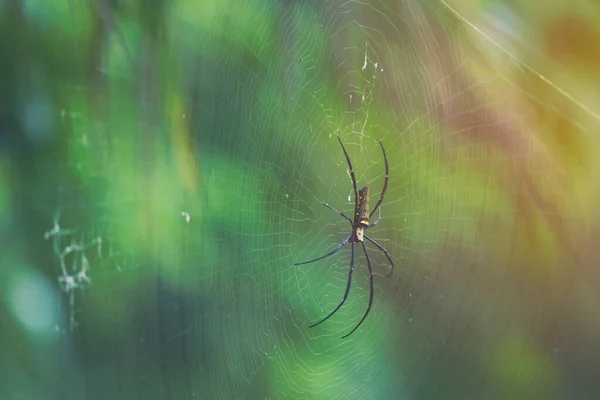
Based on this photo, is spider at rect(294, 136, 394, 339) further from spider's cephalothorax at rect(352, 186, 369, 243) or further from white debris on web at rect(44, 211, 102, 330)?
white debris on web at rect(44, 211, 102, 330)

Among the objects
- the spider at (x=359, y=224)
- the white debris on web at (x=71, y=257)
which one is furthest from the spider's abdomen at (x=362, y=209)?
the white debris on web at (x=71, y=257)

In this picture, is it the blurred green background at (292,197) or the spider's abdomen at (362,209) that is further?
the spider's abdomen at (362,209)

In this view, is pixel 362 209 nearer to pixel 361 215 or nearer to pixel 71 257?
pixel 361 215

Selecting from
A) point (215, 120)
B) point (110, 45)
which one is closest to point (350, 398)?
point (215, 120)

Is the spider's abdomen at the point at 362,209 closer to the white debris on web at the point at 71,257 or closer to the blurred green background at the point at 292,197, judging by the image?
the blurred green background at the point at 292,197

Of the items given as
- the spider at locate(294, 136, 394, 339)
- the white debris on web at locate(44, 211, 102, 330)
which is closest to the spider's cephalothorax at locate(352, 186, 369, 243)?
the spider at locate(294, 136, 394, 339)

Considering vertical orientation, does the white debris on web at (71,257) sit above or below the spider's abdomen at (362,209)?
below
